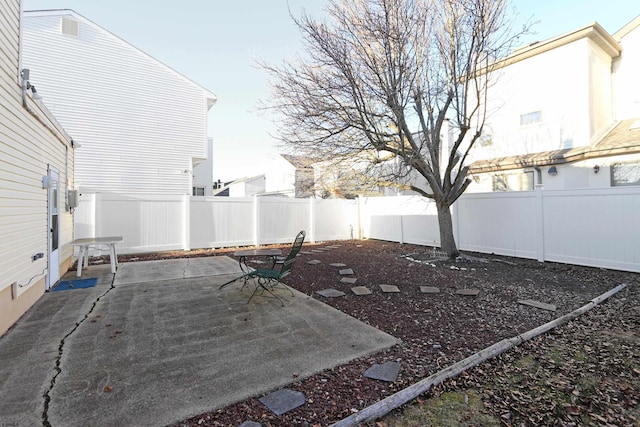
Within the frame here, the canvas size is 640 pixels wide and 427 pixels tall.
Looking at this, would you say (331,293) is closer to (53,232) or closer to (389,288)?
(389,288)

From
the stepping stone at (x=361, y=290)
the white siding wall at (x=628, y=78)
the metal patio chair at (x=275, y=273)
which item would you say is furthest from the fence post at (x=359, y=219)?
the white siding wall at (x=628, y=78)

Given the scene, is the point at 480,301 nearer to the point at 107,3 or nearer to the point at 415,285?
the point at 415,285

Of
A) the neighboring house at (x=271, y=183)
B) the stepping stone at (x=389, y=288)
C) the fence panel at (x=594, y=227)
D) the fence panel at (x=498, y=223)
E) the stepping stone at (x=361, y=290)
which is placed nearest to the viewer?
the stepping stone at (x=361, y=290)

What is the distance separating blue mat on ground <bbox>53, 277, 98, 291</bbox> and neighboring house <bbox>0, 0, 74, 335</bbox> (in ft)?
0.55

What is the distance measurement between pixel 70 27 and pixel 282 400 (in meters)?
15.1

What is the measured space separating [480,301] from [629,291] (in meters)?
2.78

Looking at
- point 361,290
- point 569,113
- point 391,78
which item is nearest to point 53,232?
point 361,290

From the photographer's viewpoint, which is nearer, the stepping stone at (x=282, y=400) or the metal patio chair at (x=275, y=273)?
the stepping stone at (x=282, y=400)

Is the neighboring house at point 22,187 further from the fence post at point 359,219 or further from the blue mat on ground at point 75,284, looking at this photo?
the fence post at point 359,219

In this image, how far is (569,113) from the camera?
10.0 m

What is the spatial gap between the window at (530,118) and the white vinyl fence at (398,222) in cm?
465

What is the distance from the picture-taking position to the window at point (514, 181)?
10.6m

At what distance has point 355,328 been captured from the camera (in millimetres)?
3580

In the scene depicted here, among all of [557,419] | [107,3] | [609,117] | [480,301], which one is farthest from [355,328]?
[609,117]
